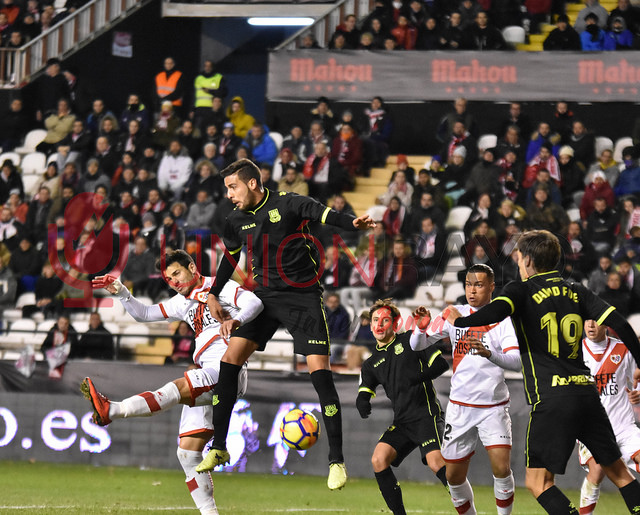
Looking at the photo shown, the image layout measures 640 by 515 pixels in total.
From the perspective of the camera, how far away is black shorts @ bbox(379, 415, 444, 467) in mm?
8641

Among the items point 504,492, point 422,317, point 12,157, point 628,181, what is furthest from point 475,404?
point 12,157

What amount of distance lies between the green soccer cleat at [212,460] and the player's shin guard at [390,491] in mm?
1332

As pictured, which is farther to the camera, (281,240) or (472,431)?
(472,431)

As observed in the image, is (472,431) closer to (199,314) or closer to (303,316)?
(303,316)

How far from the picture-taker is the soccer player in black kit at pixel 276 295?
7.99 meters

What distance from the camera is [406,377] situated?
8.82 metres

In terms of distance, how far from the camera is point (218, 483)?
1246 centimetres

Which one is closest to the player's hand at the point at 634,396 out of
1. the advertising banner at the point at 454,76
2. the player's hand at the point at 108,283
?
the player's hand at the point at 108,283

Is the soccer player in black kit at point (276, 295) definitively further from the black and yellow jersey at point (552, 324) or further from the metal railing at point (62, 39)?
the metal railing at point (62, 39)

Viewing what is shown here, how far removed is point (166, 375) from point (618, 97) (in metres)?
8.53

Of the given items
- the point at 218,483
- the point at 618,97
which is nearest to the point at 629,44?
the point at 618,97

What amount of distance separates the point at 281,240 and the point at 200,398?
1601mm

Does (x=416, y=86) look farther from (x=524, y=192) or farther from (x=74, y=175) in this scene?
(x=74, y=175)

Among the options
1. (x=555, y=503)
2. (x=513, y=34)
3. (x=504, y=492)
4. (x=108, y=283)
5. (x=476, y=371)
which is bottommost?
(x=504, y=492)
